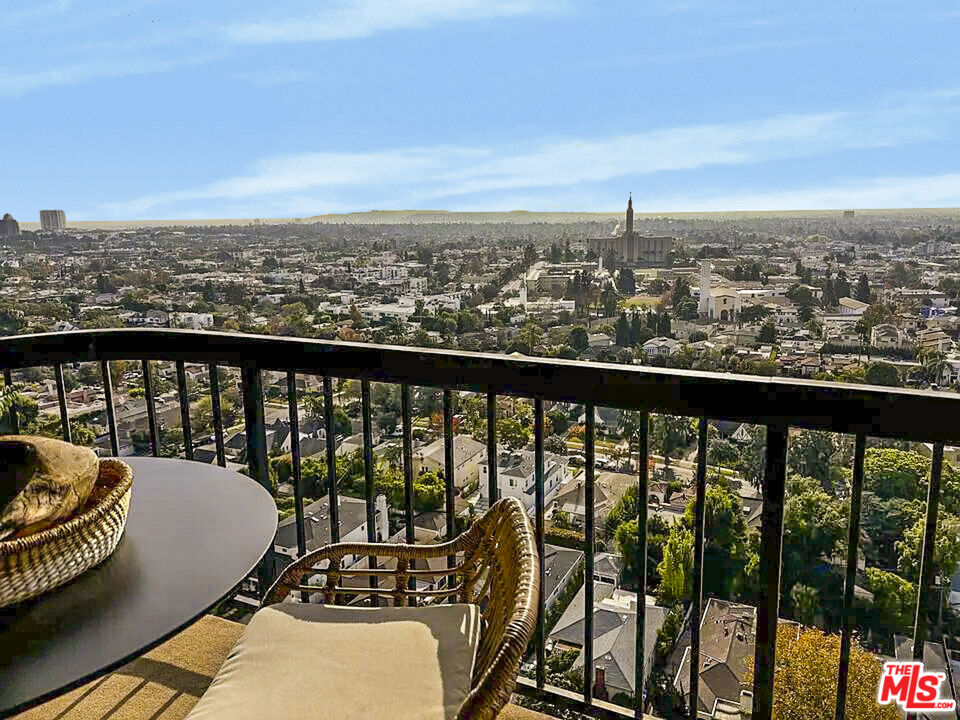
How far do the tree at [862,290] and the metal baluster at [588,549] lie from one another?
119 inches

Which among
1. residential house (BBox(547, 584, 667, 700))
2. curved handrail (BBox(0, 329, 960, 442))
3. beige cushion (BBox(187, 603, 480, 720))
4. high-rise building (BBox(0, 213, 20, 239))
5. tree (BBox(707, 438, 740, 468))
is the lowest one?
residential house (BBox(547, 584, 667, 700))

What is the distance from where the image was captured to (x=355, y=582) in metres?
2.87

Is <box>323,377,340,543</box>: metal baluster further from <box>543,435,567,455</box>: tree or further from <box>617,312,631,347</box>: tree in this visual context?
<box>617,312,631,347</box>: tree

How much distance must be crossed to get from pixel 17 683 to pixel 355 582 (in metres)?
2.00

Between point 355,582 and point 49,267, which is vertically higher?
point 49,267

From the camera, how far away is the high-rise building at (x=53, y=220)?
236 inches

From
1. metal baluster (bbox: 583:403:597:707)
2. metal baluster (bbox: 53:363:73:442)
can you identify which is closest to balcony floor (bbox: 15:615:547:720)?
metal baluster (bbox: 583:403:597:707)

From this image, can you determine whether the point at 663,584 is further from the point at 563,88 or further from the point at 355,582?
the point at 563,88

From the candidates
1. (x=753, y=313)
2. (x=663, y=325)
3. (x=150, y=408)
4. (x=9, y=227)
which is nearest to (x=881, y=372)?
(x=663, y=325)

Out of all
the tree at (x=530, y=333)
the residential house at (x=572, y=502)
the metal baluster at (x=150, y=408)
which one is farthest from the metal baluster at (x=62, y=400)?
the residential house at (x=572, y=502)

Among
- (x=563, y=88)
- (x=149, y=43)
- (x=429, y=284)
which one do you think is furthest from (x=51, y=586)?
(x=563, y=88)

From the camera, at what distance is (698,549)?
6.36 ft

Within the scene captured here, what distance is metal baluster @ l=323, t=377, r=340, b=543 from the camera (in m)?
2.46

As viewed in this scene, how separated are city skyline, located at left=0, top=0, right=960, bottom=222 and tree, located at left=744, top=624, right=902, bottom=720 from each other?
479 centimetres
